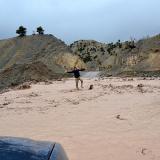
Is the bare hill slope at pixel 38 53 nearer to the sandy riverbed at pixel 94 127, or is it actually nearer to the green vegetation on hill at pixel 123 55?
the green vegetation on hill at pixel 123 55

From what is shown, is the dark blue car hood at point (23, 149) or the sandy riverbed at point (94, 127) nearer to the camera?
the dark blue car hood at point (23, 149)

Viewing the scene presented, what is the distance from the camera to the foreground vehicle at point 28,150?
10.9ft

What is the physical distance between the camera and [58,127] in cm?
1166

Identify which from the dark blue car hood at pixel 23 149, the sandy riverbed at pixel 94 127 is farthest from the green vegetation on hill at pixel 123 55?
the dark blue car hood at pixel 23 149

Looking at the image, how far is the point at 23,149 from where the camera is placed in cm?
354

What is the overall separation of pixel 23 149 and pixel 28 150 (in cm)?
5

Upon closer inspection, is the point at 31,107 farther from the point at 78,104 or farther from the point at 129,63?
the point at 129,63

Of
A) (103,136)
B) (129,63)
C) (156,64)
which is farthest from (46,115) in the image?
(129,63)

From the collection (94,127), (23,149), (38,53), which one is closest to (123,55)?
(38,53)

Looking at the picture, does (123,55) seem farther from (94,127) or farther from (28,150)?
(28,150)

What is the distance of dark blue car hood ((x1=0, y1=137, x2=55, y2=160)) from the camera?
3303mm

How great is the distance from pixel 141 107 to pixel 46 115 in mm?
2861

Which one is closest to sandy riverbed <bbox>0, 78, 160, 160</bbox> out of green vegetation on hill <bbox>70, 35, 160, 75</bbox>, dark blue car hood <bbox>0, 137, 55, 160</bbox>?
dark blue car hood <bbox>0, 137, 55, 160</bbox>

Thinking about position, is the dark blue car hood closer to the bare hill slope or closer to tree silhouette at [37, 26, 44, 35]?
the bare hill slope
